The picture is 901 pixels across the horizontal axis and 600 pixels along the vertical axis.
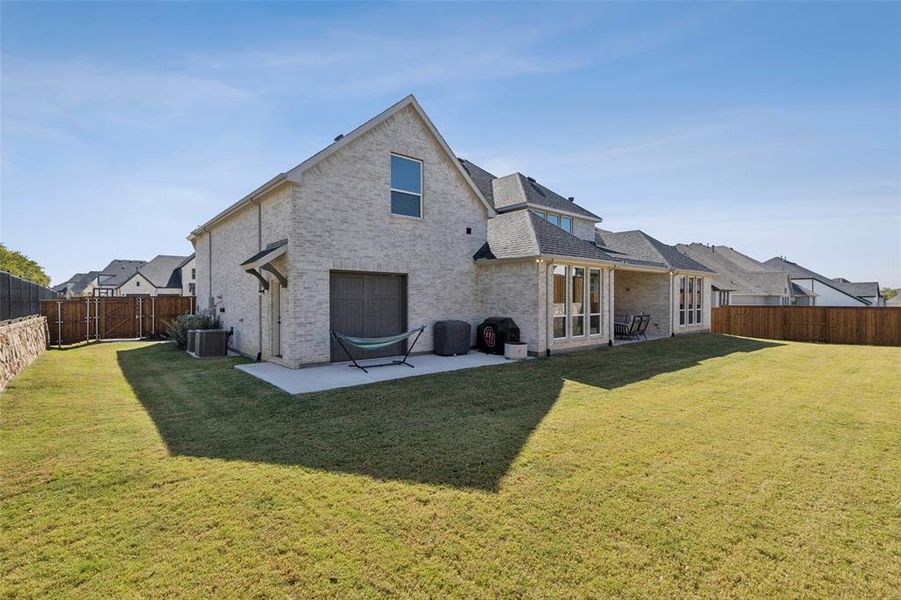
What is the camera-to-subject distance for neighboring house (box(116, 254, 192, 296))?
45.5 m

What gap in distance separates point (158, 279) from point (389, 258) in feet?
156

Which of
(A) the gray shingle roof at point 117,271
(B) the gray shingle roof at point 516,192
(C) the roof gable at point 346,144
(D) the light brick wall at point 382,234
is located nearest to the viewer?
(C) the roof gable at point 346,144

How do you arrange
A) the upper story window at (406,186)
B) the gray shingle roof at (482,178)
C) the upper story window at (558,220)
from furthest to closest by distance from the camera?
1. the gray shingle roof at (482,178)
2. the upper story window at (558,220)
3. the upper story window at (406,186)

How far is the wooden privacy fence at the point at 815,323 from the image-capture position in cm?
1767

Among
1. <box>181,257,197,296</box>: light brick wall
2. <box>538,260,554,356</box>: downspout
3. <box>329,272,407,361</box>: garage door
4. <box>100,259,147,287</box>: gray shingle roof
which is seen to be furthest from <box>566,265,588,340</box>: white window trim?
<box>100,259,147,287</box>: gray shingle roof

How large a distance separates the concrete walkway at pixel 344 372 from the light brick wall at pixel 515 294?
1225 millimetres

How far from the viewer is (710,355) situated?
13.2m

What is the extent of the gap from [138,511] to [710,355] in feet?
48.5

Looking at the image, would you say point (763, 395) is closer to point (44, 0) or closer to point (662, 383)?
point (662, 383)

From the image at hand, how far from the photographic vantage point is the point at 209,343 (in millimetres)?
12133

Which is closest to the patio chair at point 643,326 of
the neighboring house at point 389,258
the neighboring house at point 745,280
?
the neighboring house at point 389,258

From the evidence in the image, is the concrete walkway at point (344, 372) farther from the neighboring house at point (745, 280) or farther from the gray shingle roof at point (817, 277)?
the gray shingle roof at point (817, 277)

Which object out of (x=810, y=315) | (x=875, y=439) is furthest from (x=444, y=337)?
(x=810, y=315)

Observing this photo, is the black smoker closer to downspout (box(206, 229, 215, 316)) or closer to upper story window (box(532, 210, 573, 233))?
upper story window (box(532, 210, 573, 233))
